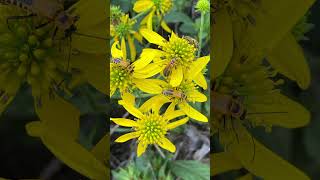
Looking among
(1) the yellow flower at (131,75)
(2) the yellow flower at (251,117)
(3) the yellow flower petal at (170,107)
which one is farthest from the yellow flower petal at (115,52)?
(2) the yellow flower at (251,117)

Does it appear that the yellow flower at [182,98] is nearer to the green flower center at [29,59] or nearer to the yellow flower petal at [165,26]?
the yellow flower petal at [165,26]

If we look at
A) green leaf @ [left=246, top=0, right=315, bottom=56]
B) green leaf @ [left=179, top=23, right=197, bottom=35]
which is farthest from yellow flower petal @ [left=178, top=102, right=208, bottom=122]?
green leaf @ [left=246, top=0, right=315, bottom=56]

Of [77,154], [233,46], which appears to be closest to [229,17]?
→ [233,46]

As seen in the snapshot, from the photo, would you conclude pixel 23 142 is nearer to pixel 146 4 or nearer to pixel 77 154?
pixel 77 154

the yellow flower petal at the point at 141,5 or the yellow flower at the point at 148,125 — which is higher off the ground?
the yellow flower petal at the point at 141,5

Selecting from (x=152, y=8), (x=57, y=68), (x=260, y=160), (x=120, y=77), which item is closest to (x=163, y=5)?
(x=152, y=8)

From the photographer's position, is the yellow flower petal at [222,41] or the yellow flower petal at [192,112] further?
the yellow flower petal at [222,41]

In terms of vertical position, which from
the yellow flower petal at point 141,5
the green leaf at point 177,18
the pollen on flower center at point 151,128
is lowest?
the pollen on flower center at point 151,128
